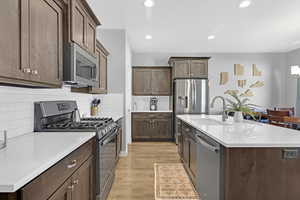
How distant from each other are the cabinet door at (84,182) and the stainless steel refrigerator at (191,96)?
12.8 feet

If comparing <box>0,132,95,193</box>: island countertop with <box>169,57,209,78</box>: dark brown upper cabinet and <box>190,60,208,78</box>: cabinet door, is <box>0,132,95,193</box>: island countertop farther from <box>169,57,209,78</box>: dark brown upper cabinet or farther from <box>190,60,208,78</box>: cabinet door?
<box>190,60,208,78</box>: cabinet door

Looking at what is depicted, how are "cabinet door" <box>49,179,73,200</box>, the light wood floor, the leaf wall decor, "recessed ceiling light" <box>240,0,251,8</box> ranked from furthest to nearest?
the leaf wall decor < "recessed ceiling light" <box>240,0,251,8</box> < the light wood floor < "cabinet door" <box>49,179,73,200</box>

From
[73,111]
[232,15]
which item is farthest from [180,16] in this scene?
[73,111]

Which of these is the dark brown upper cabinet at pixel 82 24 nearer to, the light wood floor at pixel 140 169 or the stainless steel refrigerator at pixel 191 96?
the light wood floor at pixel 140 169

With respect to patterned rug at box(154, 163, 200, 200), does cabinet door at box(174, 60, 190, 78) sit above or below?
above

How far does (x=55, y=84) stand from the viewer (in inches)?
70.6

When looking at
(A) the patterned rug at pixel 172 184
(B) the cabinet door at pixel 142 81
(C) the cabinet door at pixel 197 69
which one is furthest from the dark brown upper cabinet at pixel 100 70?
(C) the cabinet door at pixel 197 69

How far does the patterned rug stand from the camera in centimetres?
253

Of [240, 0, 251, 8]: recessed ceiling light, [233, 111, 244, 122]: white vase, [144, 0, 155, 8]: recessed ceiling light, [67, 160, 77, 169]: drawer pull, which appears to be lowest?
[67, 160, 77, 169]: drawer pull

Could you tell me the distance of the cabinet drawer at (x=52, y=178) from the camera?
35.2 inches

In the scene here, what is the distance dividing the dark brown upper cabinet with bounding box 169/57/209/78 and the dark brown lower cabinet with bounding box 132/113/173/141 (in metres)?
1.23

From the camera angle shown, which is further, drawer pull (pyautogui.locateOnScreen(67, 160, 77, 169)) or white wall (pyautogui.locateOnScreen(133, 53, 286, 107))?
white wall (pyautogui.locateOnScreen(133, 53, 286, 107))

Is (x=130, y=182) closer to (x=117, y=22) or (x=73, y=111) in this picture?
(x=73, y=111)

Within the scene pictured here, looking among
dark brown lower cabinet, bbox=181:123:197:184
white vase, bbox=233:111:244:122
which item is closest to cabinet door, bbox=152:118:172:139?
dark brown lower cabinet, bbox=181:123:197:184
